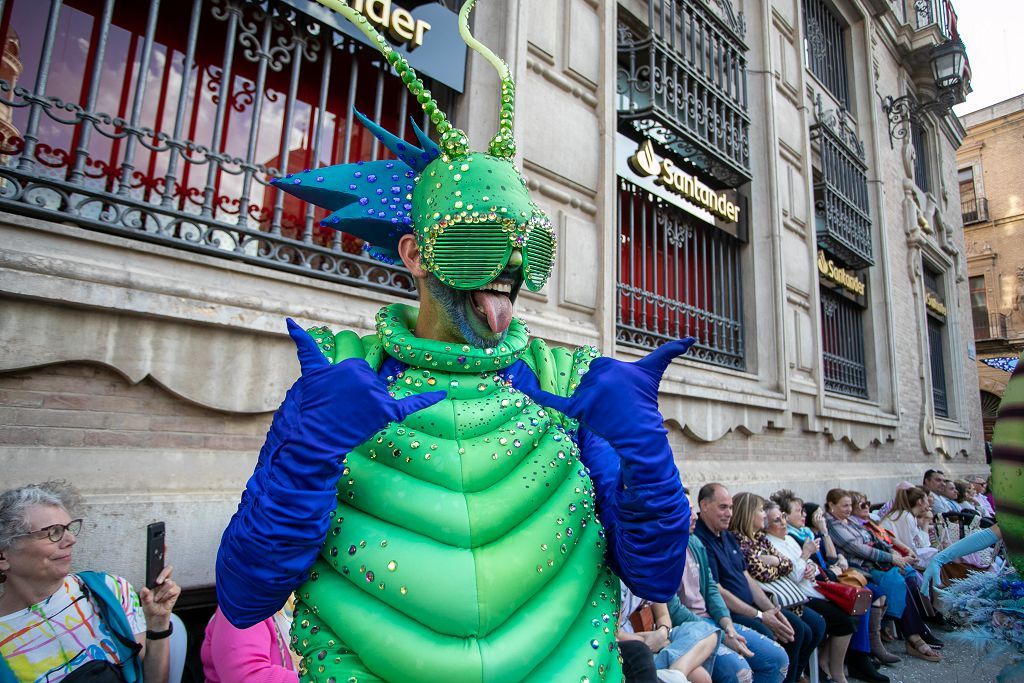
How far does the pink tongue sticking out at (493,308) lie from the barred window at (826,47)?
34.4 ft

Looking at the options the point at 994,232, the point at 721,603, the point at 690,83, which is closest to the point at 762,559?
the point at 721,603

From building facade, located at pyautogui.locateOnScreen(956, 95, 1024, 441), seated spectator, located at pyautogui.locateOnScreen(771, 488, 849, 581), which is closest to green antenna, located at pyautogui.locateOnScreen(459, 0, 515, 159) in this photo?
seated spectator, located at pyautogui.locateOnScreen(771, 488, 849, 581)

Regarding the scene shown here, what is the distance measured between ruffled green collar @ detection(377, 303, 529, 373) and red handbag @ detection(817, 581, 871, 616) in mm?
4440

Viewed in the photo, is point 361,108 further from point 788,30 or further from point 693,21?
point 788,30

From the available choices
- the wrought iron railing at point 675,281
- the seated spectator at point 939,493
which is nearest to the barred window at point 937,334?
the seated spectator at point 939,493

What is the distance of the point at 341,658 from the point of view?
126 cm

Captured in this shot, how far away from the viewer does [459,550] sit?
1.30 m

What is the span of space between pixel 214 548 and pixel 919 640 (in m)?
6.31

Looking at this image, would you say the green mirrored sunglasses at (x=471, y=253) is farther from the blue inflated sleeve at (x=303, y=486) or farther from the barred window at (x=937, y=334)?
the barred window at (x=937, y=334)

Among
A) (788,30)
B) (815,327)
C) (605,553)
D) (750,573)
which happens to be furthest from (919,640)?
Answer: (788,30)

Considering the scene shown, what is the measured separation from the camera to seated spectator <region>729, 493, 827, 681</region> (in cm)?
444

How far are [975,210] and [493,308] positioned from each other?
3003 cm

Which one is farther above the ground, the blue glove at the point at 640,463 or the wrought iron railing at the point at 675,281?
the wrought iron railing at the point at 675,281

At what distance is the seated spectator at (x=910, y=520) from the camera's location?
6.68 m
